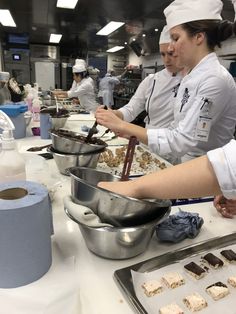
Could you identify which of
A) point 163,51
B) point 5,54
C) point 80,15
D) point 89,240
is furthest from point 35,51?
point 89,240

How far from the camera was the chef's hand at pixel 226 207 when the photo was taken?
98 cm

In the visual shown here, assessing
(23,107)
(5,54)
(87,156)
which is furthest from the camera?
(5,54)

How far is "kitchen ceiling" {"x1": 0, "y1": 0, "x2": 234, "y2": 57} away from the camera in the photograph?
16.2 feet

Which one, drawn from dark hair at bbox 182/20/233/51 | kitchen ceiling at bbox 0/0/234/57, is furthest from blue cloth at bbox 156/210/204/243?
kitchen ceiling at bbox 0/0/234/57

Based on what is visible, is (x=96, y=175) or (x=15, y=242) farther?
(x=96, y=175)

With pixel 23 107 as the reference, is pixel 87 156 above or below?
below

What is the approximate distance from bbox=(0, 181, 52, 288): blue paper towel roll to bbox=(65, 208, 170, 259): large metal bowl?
0.33 feet

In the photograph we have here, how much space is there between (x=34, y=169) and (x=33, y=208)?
584 millimetres

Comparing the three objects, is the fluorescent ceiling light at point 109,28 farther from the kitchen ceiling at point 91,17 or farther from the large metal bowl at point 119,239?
the large metal bowl at point 119,239

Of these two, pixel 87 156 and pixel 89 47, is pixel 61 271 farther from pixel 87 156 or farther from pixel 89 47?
pixel 89 47

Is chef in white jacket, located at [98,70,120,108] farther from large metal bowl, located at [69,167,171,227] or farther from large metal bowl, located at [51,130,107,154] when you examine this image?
large metal bowl, located at [69,167,171,227]

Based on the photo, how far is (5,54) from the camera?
30.6ft

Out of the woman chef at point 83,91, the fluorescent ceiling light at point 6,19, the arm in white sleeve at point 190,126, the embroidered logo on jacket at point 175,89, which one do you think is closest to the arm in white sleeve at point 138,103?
the embroidered logo on jacket at point 175,89

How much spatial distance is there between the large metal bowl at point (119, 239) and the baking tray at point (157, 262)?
4cm
